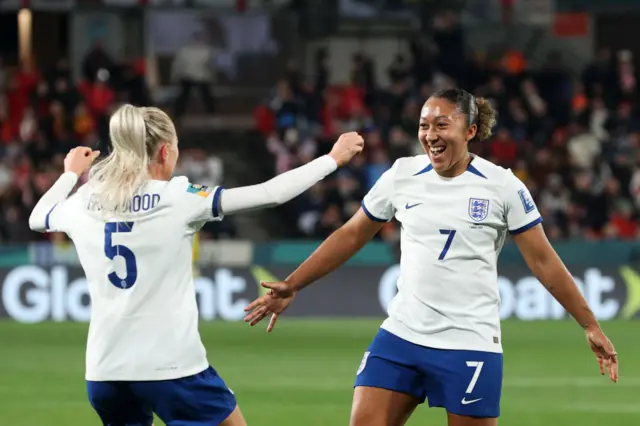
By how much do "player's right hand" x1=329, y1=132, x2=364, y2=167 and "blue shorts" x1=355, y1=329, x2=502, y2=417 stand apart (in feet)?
2.82

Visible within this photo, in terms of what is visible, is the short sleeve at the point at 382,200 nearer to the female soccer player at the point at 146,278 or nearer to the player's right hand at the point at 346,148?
the player's right hand at the point at 346,148

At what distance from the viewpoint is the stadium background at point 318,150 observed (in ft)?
42.9

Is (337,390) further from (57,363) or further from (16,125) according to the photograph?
(16,125)

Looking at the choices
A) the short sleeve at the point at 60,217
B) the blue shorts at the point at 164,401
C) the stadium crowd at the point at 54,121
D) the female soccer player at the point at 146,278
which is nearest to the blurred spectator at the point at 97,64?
the stadium crowd at the point at 54,121

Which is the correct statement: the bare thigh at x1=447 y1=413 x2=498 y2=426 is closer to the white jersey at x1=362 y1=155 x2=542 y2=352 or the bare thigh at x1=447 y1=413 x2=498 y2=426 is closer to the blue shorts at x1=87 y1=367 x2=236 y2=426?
the white jersey at x1=362 y1=155 x2=542 y2=352

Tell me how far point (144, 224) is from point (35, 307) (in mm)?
13701

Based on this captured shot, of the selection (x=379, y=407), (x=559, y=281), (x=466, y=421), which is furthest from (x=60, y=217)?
(x=559, y=281)

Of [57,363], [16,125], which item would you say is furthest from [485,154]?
[57,363]

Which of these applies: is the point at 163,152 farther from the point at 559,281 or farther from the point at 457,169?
the point at 559,281

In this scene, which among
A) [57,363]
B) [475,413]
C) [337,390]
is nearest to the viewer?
[475,413]

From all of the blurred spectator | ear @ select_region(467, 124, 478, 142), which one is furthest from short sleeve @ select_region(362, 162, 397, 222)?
the blurred spectator

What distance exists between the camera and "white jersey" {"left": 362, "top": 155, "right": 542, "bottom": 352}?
5891mm

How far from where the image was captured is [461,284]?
589 cm

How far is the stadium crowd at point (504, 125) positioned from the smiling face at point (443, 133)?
47.3 feet
